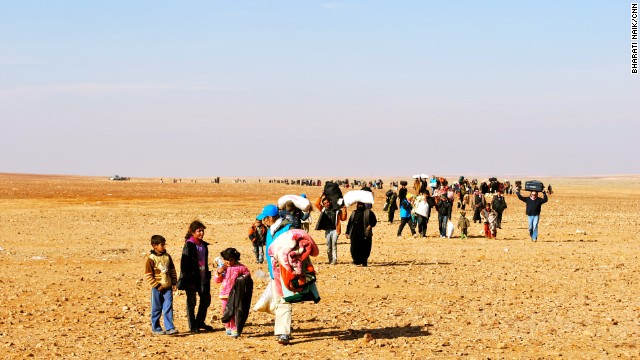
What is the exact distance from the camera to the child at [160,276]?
36.1ft

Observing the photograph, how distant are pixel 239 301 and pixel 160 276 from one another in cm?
112

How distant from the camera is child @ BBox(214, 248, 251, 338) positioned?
1095 cm

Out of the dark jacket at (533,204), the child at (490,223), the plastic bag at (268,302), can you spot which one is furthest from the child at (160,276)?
the child at (490,223)

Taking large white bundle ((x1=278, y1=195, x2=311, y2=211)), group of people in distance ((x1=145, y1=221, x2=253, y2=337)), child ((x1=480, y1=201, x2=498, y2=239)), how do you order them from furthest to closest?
child ((x1=480, y1=201, x2=498, y2=239)) < large white bundle ((x1=278, y1=195, x2=311, y2=211)) < group of people in distance ((x1=145, y1=221, x2=253, y2=337))

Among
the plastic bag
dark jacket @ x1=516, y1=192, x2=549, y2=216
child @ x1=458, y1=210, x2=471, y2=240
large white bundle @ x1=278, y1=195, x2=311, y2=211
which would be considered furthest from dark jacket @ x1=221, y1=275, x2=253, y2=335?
child @ x1=458, y1=210, x2=471, y2=240

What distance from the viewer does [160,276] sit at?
11.0 m

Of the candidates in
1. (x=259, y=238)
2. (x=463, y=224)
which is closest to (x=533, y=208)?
(x=463, y=224)

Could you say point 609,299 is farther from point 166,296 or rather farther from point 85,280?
point 85,280

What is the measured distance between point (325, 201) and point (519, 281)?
4832 millimetres

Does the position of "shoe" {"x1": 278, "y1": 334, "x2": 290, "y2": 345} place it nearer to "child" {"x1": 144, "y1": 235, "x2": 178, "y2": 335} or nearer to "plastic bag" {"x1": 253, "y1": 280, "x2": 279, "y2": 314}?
"plastic bag" {"x1": 253, "y1": 280, "x2": 279, "y2": 314}

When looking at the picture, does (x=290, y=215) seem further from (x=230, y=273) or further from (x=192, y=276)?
(x=192, y=276)

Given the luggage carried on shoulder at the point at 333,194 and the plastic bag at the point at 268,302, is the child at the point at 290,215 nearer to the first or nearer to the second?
the plastic bag at the point at 268,302

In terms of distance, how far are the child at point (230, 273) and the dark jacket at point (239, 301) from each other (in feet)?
0.24

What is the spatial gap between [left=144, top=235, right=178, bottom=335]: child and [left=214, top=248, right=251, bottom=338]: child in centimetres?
65
